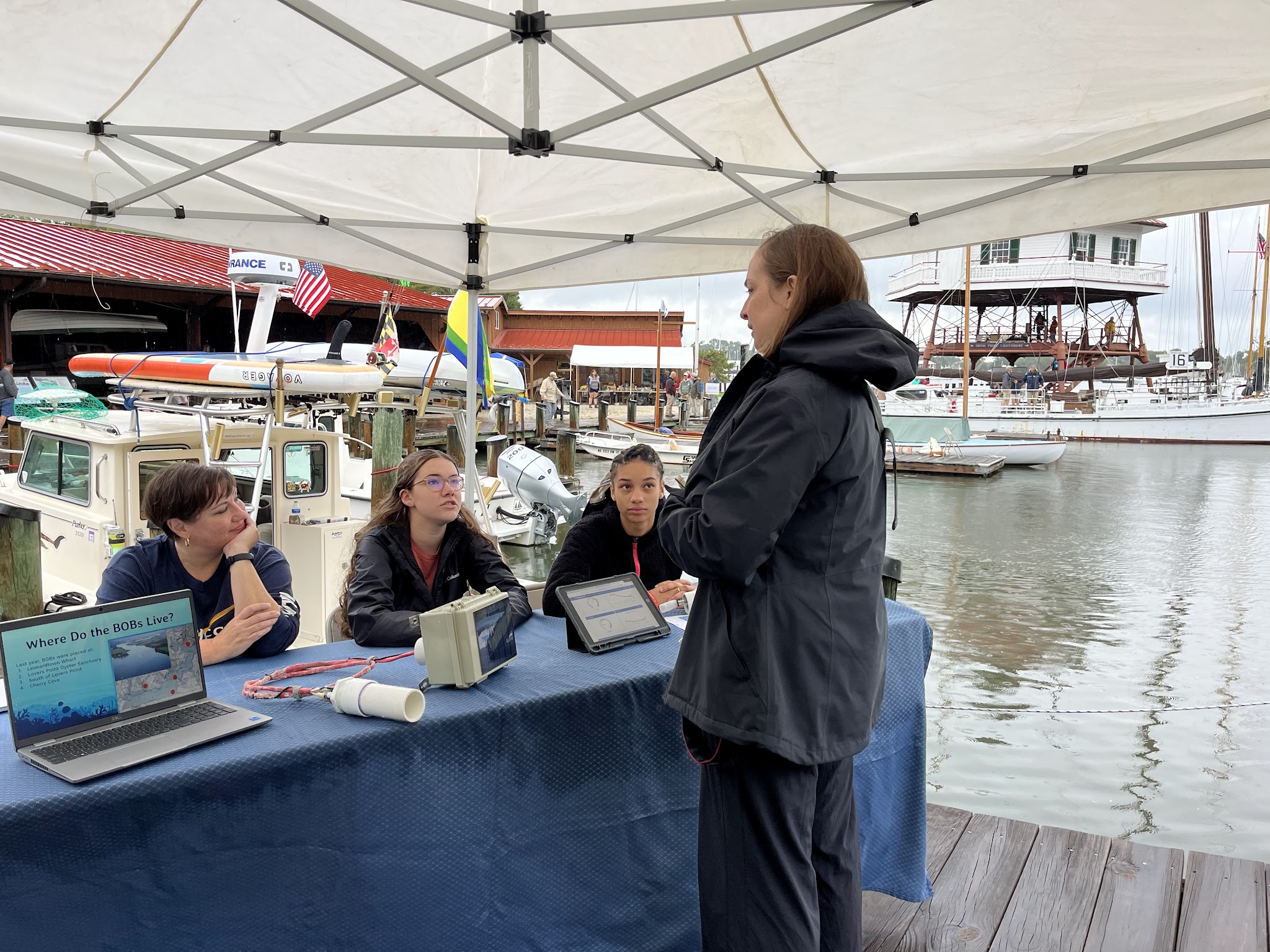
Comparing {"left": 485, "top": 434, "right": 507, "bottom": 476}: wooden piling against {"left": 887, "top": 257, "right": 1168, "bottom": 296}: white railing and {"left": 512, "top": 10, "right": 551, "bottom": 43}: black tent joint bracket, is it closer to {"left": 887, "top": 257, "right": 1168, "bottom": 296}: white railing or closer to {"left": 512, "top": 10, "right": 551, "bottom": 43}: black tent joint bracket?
{"left": 512, "top": 10, "right": 551, "bottom": 43}: black tent joint bracket

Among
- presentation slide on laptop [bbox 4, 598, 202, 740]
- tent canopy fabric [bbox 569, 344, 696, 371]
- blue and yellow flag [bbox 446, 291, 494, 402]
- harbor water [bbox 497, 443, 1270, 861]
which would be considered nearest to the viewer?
presentation slide on laptop [bbox 4, 598, 202, 740]

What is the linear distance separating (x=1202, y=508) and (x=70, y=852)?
2081cm

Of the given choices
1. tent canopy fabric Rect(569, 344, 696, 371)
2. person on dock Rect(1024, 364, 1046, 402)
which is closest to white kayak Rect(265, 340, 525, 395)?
tent canopy fabric Rect(569, 344, 696, 371)

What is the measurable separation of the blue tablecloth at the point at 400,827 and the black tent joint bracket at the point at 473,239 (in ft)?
10.8

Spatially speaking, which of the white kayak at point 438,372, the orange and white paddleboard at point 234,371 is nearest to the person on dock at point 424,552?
the orange and white paddleboard at point 234,371

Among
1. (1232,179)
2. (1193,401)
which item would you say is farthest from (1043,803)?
(1193,401)

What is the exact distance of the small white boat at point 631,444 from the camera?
21.9 m

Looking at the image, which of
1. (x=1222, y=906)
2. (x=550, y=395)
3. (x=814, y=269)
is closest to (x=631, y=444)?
(x=550, y=395)

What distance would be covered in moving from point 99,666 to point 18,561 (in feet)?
16.0

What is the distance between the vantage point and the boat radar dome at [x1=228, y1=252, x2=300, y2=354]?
8375 millimetres

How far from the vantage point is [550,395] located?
30438 millimetres

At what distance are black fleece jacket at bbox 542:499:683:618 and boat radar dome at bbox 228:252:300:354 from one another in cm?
596

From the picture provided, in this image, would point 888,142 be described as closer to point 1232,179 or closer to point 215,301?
point 1232,179

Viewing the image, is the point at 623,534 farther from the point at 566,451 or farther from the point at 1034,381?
the point at 1034,381
